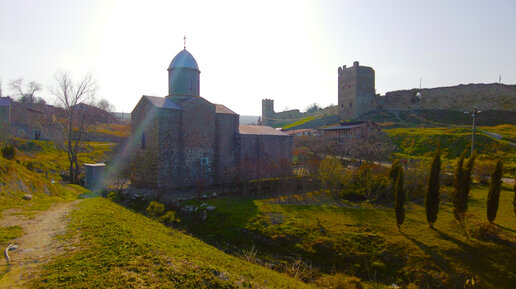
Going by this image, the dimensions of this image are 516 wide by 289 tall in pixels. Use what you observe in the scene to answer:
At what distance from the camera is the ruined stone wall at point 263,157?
21328 millimetres

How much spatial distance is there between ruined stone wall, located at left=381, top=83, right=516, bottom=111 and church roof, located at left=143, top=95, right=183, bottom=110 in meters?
45.8

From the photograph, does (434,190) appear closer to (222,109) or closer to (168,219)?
(168,219)

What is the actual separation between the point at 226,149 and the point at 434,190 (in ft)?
44.0

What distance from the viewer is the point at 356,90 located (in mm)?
50188

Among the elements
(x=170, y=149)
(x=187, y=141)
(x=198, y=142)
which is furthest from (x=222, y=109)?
(x=170, y=149)

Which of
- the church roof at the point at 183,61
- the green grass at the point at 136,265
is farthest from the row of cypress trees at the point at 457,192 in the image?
the church roof at the point at 183,61

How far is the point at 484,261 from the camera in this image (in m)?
8.44

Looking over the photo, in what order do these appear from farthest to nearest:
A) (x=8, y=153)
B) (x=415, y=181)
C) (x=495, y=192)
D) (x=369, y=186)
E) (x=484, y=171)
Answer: (x=484, y=171)
(x=8, y=153)
(x=415, y=181)
(x=369, y=186)
(x=495, y=192)

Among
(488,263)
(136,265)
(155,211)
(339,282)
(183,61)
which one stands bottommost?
(339,282)

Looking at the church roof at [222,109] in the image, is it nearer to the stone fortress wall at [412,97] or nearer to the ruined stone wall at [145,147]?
the ruined stone wall at [145,147]

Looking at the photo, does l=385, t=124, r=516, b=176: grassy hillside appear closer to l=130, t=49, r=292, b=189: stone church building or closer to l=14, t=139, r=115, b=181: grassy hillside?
l=130, t=49, r=292, b=189: stone church building

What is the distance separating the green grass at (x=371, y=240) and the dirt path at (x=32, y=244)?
5.09 meters

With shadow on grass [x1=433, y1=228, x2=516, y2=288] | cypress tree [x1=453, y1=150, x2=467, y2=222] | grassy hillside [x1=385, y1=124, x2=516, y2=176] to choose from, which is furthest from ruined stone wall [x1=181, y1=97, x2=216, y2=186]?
grassy hillside [x1=385, y1=124, x2=516, y2=176]

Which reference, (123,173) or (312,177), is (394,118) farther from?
(123,173)
